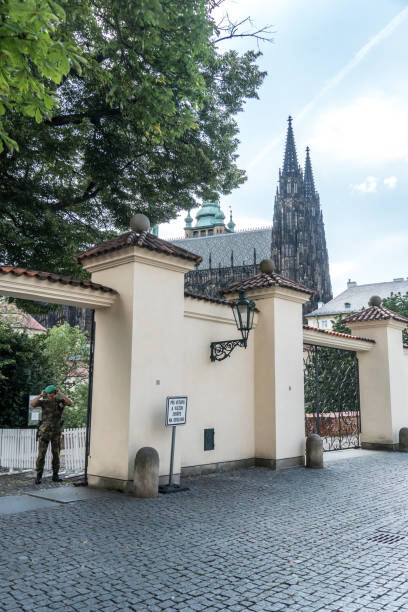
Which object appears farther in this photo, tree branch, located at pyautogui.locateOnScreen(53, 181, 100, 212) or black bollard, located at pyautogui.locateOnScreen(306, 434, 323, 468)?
tree branch, located at pyautogui.locateOnScreen(53, 181, 100, 212)

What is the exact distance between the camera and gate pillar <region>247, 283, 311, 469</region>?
1093 cm

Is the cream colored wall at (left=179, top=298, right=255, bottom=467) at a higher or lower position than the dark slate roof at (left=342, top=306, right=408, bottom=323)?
lower

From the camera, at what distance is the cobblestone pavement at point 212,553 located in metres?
3.85

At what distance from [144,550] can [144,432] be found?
336 cm

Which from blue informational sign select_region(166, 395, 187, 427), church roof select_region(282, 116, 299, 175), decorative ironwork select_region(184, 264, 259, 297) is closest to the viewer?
blue informational sign select_region(166, 395, 187, 427)

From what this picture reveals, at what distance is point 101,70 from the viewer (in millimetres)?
9336

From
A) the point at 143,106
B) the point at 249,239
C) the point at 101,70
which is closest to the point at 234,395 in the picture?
the point at 143,106

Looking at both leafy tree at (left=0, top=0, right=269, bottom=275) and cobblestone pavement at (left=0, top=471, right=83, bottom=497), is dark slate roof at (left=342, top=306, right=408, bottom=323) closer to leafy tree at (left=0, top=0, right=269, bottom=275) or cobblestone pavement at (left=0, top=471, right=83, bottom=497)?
leafy tree at (left=0, top=0, right=269, bottom=275)

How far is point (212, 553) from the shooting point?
4.92 meters

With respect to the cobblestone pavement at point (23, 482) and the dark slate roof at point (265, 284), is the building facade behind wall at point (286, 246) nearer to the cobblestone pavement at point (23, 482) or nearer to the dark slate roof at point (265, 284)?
the dark slate roof at point (265, 284)

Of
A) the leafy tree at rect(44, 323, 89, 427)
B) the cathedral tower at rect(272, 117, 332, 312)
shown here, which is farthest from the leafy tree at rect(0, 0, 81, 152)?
the cathedral tower at rect(272, 117, 332, 312)

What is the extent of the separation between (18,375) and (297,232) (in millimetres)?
68057

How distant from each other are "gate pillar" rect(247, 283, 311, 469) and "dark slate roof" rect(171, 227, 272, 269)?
68846 millimetres

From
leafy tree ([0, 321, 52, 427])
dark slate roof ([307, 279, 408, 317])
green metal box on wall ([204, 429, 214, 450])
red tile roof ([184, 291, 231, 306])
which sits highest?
dark slate roof ([307, 279, 408, 317])
